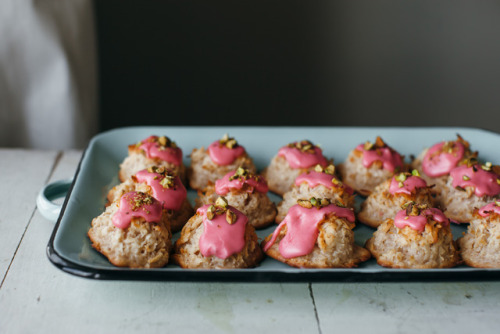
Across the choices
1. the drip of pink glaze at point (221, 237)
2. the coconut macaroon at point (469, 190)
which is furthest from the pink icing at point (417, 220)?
the drip of pink glaze at point (221, 237)

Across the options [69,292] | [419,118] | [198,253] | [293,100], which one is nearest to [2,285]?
[69,292]

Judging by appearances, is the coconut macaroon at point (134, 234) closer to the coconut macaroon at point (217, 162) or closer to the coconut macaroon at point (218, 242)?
the coconut macaroon at point (218, 242)

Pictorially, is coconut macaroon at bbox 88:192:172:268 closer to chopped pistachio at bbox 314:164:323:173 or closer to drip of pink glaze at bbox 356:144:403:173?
chopped pistachio at bbox 314:164:323:173

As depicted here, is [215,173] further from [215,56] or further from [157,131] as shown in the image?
[215,56]

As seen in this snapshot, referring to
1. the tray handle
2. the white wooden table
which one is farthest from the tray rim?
the tray handle

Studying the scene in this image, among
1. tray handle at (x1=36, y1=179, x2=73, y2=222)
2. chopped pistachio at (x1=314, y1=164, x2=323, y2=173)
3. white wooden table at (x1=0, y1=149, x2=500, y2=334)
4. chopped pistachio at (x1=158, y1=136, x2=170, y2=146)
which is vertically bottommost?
white wooden table at (x1=0, y1=149, x2=500, y2=334)

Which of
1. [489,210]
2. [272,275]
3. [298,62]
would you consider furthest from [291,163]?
[298,62]

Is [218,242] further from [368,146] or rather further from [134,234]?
[368,146]
